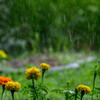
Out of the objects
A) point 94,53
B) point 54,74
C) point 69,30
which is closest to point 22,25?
point 69,30

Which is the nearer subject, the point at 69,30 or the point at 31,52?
the point at 31,52

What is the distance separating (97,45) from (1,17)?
215 centimetres

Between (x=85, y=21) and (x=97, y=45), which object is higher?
(x=85, y=21)

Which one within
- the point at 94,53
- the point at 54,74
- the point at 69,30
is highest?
the point at 69,30

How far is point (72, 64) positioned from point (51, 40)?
1562mm

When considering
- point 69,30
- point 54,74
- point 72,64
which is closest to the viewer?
point 54,74

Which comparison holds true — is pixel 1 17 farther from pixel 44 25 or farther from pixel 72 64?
pixel 72 64

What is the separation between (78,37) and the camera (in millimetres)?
7688

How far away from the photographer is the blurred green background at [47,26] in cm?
727

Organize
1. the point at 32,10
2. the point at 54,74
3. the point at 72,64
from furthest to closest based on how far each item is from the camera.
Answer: the point at 32,10 < the point at 72,64 < the point at 54,74

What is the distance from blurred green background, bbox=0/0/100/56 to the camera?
7.27 metres

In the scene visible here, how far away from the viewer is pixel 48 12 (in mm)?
7641

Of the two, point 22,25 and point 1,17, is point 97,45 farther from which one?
point 1,17

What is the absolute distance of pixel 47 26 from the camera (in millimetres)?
7551
